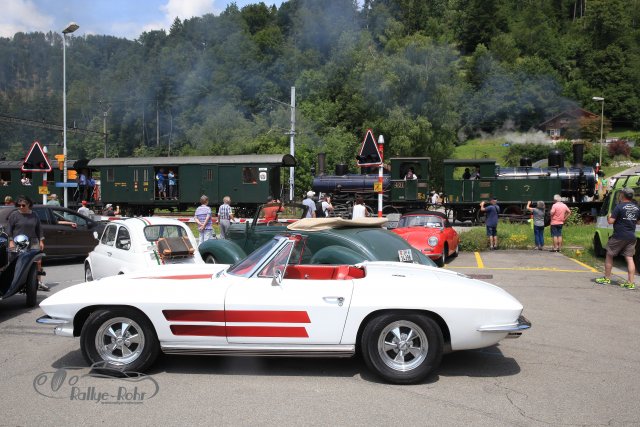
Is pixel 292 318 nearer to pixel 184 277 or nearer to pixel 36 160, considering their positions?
pixel 184 277

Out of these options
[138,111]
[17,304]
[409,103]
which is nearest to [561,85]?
[409,103]

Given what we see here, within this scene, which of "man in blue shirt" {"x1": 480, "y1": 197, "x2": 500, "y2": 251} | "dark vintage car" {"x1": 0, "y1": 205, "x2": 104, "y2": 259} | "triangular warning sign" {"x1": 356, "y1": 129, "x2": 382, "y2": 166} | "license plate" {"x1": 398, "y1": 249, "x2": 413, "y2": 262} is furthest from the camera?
"man in blue shirt" {"x1": 480, "y1": 197, "x2": 500, "y2": 251}

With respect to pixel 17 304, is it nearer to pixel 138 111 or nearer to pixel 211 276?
pixel 211 276

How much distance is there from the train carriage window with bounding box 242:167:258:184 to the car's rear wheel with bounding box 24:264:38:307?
21097 millimetres

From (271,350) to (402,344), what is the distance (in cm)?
116

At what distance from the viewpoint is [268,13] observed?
3531 inches

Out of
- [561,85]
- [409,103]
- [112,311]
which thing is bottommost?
[112,311]

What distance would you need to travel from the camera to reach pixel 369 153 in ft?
42.8

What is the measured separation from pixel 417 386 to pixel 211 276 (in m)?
2.17

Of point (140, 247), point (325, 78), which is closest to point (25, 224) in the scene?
point (140, 247)

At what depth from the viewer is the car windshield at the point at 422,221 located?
47.6ft

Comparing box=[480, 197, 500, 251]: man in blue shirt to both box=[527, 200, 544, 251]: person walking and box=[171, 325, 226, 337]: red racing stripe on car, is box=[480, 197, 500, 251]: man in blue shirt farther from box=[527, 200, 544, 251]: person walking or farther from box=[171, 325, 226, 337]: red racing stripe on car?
box=[171, 325, 226, 337]: red racing stripe on car

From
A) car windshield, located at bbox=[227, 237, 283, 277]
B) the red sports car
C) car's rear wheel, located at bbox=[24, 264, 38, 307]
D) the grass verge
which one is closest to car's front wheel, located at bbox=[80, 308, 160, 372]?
car windshield, located at bbox=[227, 237, 283, 277]

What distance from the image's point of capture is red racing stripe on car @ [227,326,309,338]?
200 inches
